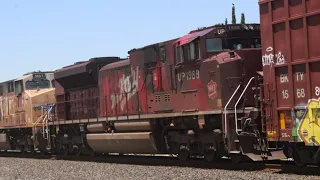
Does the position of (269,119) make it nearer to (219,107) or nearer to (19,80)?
(219,107)

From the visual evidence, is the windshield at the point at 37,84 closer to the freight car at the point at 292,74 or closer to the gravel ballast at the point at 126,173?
the gravel ballast at the point at 126,173

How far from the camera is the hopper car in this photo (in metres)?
10.8

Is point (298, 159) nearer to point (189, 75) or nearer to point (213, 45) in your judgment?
point (213, 45)

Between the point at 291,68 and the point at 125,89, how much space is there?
818cm

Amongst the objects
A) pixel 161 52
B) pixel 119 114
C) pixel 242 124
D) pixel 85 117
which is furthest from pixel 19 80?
pixel 242 124

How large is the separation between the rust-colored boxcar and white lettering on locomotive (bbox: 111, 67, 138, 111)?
6.49 m

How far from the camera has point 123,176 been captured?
42.1 feet

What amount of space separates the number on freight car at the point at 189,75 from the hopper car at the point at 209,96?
0.03 m

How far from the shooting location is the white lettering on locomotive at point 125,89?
56.9ft

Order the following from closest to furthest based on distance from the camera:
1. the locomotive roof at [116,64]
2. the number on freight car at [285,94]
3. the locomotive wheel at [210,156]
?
the number on freight car at [285,94]
the locomotive wheel at [210,156]
the locomotive roof at [116,64]

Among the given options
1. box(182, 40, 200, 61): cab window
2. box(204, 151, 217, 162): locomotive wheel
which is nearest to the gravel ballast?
box(204, 151, 217, 162): locomotive wheel

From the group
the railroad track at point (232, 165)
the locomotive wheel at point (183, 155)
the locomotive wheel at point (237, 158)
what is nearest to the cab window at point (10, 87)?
the railroad track at point (232, 165)

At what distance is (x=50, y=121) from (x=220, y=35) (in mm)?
11621

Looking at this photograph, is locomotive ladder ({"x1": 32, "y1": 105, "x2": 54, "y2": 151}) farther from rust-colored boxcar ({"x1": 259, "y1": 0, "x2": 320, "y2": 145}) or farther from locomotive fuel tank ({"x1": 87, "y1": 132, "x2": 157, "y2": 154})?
rust-colored boxcar ({"x1": 259, "y1": 0, "x2": 320, "y2": 145})
